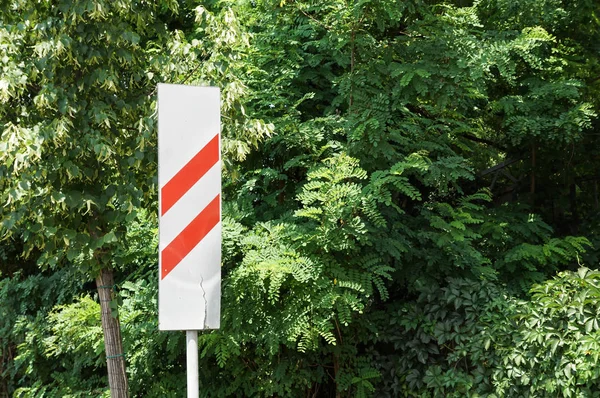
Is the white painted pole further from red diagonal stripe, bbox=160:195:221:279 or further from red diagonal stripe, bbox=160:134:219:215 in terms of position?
red diagonal stripe, bbox=160:134:219:215

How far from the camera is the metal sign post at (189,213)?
243 cm

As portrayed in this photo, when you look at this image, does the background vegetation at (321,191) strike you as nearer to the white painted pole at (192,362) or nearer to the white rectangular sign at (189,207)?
the white rectangular sign at (189,207)

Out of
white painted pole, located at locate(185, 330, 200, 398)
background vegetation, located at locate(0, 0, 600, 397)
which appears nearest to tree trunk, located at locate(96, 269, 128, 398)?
background vegetation, located at locate(0, 0, 600, 397)

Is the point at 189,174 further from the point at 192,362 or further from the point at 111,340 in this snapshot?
the point at 111,340

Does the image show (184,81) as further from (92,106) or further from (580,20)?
(580,20)

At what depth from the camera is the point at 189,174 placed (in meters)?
2.52

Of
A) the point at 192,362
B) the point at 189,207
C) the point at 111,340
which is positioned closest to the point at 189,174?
the point at 189,207

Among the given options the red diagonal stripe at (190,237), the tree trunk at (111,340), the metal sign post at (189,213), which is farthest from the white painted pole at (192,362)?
the tree trunk at (111,340)

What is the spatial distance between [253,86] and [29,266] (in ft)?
15.1

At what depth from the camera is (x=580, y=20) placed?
279 inches

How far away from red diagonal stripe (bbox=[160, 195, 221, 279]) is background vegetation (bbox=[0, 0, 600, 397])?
6.01ft

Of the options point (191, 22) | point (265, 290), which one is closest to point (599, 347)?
point (265, 290)

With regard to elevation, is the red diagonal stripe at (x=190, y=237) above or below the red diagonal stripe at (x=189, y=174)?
below

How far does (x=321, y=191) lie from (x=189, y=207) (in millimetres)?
2920
